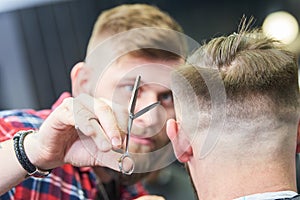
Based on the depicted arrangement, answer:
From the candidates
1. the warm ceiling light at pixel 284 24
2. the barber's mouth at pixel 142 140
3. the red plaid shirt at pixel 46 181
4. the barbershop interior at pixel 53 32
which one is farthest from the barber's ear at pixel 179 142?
the warm ceiling light at pixel 284 24

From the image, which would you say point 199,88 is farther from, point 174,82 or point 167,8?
point 167,8

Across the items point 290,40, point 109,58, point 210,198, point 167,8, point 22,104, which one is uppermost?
point 109,58

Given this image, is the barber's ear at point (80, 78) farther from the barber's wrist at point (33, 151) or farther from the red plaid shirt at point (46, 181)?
the barber's wrist at point (33, 151)

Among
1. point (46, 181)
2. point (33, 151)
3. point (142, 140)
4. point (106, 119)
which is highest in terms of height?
point (106, 119)

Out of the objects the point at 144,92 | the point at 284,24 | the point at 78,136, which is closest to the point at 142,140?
the point at 144,92

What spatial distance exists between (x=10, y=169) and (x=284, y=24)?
8.52ft

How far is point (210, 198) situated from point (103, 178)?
1.98 feet

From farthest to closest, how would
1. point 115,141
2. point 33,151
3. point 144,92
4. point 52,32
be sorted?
point 52,32, point 144,92, point 33,151, point 115,141

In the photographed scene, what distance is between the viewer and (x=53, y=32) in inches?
132

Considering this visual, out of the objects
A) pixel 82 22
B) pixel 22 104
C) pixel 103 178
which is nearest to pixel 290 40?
pixel 82 22

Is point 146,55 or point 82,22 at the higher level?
point 146,55

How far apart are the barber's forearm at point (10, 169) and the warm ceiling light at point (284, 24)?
2.50 m

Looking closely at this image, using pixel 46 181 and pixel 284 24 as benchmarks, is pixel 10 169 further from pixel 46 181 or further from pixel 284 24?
pixel 284 24

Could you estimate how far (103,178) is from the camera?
1546 mm
